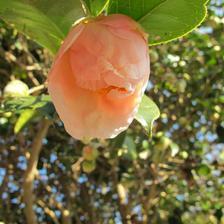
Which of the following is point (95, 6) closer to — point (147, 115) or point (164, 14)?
point (164, 14)

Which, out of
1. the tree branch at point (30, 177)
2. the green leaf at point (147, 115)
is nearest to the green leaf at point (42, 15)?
the green leaf at point (147, 115)

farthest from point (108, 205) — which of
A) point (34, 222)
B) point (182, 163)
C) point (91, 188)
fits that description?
point (34, 222)

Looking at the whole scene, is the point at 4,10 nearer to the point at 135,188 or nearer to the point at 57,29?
the point at 57,29

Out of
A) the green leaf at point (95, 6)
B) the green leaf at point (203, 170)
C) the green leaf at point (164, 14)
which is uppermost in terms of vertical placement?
the green leaf at point (95, 6)

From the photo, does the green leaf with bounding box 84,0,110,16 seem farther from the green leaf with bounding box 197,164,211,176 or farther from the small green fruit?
the green leaf with bounding box 197,164,211,176

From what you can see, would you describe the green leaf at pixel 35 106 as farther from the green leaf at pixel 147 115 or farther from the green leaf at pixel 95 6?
the green leaf at pixel 95 6

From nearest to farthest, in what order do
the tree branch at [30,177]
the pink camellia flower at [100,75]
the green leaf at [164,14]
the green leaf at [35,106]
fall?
the pink camellia flower at [100,75] < the green leaf at [164,14] < the green leaf at [35,106] < the tree branch at [30,177]

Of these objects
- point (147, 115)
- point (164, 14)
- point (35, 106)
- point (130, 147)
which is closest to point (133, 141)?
point (130, 147)
